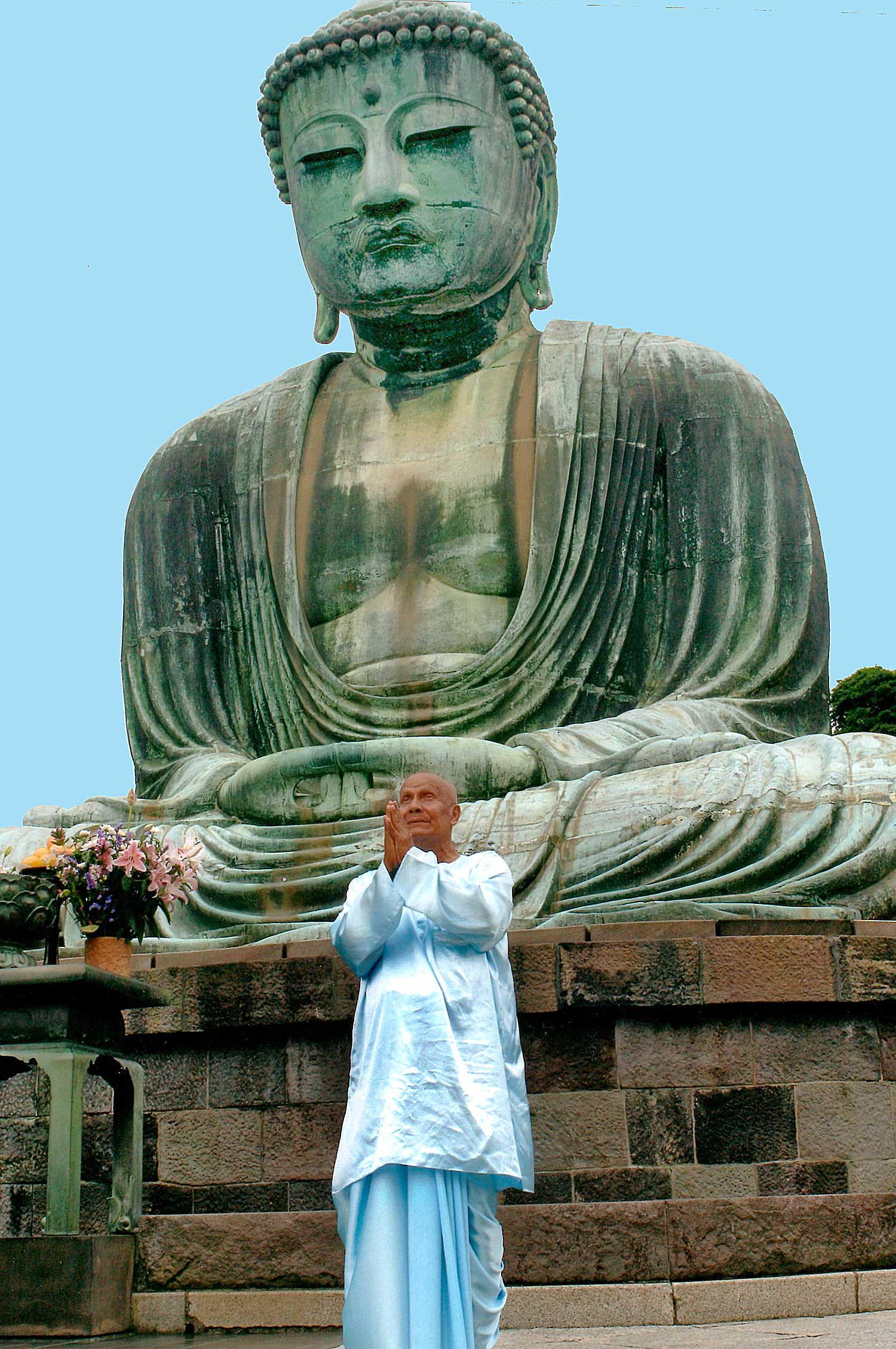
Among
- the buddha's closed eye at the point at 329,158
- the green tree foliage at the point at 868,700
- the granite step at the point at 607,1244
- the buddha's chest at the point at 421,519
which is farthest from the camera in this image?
the green tree foliage at the point at 868,700

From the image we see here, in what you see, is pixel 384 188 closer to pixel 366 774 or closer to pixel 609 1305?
pixel 366 774

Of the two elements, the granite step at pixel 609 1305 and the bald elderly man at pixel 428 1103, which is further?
the granite step at pixel 609 1305

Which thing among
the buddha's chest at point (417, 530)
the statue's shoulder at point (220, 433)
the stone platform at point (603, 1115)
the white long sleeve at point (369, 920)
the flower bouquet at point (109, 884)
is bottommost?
the stone platform at point (603, 1115)

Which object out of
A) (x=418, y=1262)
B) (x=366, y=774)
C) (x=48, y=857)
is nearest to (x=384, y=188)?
(x=366, y=774)

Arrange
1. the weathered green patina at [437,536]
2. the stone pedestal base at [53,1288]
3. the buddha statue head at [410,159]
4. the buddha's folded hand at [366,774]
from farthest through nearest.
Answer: the buddha statue head at [410,159] → the weathered green patina at [437,536] → the buddha's folded hand at [366,774] → the stone pedestal base at [53,1288]

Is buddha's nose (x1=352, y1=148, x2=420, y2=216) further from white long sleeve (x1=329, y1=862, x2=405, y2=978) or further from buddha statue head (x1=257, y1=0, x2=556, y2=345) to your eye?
white long sleeve (x1=329, y1=862, x2=405, y2=978)

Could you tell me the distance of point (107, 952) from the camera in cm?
629

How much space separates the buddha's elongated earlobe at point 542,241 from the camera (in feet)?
32.4

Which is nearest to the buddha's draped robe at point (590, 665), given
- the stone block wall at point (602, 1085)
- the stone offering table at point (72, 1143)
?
the stone block wall at point (602, 1085)

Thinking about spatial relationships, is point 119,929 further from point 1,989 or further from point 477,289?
point 477,289

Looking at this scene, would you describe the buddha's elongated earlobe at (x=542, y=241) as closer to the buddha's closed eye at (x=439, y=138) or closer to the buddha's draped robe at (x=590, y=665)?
the buddha's draped robe at (x=590, y=665)

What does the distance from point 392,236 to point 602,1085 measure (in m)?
4.57

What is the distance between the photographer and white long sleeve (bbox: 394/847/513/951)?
4805 millimetres

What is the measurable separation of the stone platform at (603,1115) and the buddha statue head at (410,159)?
3870 millimetres
